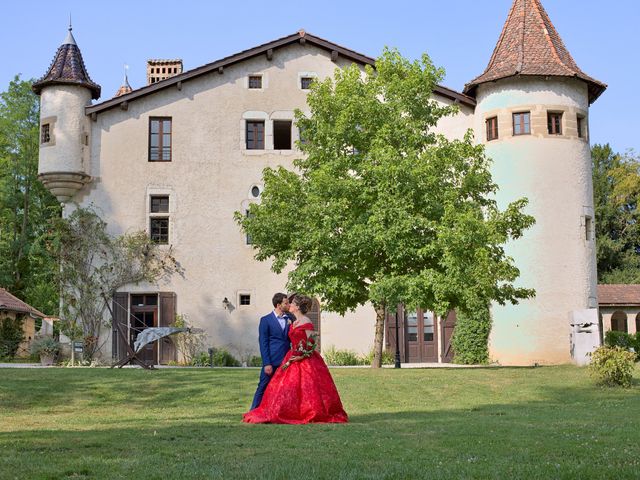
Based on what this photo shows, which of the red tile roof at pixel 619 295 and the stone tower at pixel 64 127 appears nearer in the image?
the stone tower at pixel 64 127

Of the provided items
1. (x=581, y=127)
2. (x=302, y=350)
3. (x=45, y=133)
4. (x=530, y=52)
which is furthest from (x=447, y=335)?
(x=302, y=350)

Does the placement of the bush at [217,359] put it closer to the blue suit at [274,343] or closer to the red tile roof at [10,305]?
the red tile roof at [10,305]

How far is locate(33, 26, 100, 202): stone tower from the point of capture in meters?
30.2

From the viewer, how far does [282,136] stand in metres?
32.8

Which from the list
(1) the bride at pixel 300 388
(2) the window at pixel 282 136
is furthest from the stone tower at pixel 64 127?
(1) the bride at pixel 300 388

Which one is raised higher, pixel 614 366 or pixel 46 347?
pixel 46 347

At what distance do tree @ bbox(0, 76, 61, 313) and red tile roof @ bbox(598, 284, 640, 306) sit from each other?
2621 centimetres

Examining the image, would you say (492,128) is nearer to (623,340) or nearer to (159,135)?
(623,340)

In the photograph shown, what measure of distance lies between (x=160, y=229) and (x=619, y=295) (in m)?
21.9

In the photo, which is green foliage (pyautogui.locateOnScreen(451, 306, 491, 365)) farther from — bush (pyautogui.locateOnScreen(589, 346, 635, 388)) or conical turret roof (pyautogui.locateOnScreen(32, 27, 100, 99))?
conical turret roof (pyautogui.locateOnScreen(32, 27, 100, 99))

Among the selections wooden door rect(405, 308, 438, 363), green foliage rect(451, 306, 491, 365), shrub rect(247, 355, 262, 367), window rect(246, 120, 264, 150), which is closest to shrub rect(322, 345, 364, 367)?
wooden door rect(405, 308, 438, 363)

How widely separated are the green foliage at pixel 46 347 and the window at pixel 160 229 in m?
4.92

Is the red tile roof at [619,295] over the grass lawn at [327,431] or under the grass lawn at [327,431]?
over

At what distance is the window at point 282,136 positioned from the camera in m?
32.2
